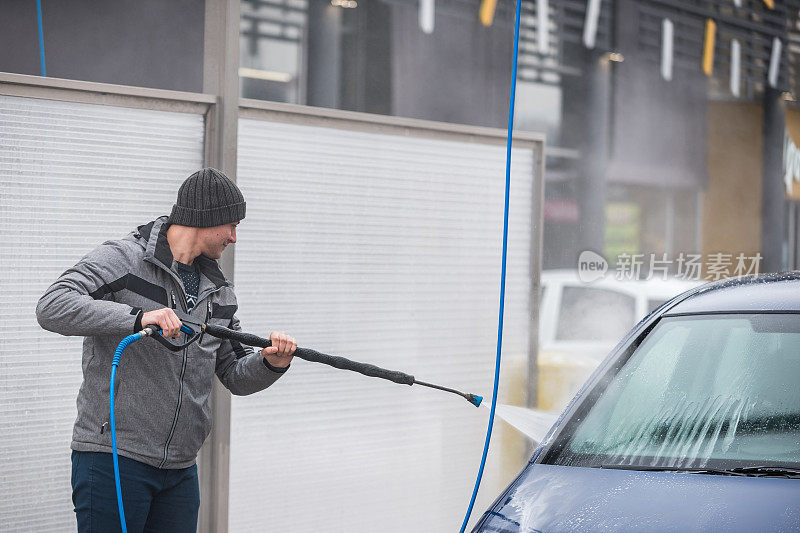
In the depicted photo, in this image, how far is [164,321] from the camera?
109 inches

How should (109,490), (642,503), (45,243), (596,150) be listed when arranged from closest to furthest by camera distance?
(642,503)
(109,490)
(45,243)
(596,150)

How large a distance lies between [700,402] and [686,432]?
17 cm

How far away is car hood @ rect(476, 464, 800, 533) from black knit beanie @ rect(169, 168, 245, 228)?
1210mm

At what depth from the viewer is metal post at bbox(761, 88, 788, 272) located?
21.9ft

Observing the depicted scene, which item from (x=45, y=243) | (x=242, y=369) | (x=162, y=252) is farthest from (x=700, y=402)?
(x=45, y=243)

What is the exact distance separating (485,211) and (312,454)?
1437mm

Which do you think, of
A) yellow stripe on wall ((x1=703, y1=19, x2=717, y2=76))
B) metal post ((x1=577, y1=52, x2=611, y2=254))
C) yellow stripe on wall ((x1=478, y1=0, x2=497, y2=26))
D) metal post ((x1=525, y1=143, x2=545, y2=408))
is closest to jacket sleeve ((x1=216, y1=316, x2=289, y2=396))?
metal post ((x1=525, y1=143, x2=545, y2=408))

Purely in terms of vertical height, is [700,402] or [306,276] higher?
[306,276]

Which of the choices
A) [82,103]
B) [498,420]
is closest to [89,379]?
[82,103]

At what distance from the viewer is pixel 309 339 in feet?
14.1

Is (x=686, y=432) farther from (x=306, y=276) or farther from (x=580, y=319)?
(x=580, y=319)

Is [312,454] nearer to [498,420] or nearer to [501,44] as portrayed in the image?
[498,420]

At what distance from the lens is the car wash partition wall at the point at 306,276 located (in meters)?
3.64

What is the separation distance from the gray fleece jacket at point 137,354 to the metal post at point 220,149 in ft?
2.69
